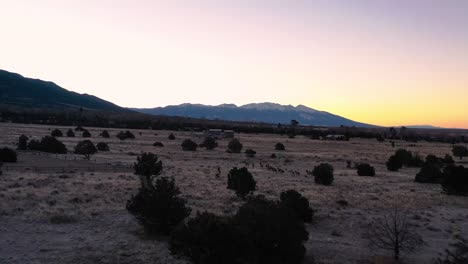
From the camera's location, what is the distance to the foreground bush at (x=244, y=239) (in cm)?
1346

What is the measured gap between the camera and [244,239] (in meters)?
13.6

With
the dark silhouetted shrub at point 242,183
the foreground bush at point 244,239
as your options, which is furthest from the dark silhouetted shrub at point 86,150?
the foreground bush at point 244,239

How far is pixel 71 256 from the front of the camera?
49.5 ft

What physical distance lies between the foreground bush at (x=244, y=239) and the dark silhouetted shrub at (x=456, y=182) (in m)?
20.6

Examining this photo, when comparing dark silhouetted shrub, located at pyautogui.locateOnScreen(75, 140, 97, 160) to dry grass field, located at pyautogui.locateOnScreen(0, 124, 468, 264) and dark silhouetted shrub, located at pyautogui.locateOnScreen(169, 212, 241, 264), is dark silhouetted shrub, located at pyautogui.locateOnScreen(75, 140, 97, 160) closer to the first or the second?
dry grass field, located at pyautogui.locateOnScreen(0, 124, 468, 264)

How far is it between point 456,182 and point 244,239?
74.3 ft

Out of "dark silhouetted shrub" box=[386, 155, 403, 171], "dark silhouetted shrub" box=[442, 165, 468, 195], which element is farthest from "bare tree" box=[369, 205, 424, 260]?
"dark silhouetted shrub" box=[386, 155, 403, 171]

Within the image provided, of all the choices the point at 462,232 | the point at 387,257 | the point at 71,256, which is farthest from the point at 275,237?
the point at 462,232

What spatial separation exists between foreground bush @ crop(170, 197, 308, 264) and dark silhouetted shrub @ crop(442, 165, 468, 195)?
67.6 feet

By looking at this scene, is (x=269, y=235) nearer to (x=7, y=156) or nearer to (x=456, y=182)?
(x=456, y=182)

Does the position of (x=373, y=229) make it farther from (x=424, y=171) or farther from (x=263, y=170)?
(x=263, y=170)

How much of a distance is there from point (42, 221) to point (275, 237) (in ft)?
36.2

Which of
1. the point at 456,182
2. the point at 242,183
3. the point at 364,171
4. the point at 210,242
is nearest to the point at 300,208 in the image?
the point at 242,183

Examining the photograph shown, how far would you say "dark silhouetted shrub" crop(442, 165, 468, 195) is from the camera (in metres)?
30.6
